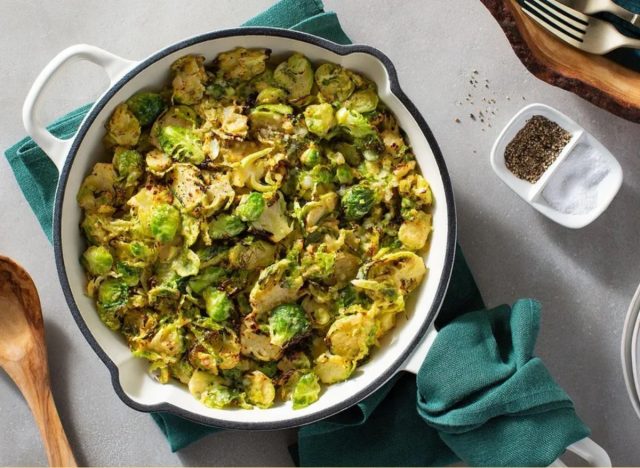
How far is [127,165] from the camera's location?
257 cm

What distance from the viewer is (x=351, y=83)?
2.64 m

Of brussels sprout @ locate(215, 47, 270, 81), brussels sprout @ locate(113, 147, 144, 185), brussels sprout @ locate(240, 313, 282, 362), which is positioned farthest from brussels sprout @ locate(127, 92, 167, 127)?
brussels sprout @ locate(240, 313, 282, 362)

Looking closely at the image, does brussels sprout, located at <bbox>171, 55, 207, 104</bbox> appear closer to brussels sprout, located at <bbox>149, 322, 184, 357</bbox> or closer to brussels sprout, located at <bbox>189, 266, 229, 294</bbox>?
brussels sprout, located at <bbox>189, 266, 229, 294</bbox>

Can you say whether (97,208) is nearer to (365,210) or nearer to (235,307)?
(235,307)

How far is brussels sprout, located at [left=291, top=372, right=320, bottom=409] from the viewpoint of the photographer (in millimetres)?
2627

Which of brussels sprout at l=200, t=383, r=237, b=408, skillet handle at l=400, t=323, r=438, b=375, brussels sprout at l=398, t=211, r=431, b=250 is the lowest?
skillet handle at l=400, t=323, r=438, b=375

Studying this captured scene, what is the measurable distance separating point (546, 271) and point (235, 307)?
1.31 meters

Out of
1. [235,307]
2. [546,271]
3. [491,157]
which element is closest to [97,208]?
[235,307]

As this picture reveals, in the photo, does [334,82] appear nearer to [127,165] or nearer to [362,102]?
[362,102]

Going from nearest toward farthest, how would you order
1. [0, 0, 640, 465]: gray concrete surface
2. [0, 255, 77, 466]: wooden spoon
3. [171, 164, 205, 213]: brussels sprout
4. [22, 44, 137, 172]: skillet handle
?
[22, 44, 137, 172]: skillet handle → [171, 164, 205, 213]: brussels sprout → [0, 255, 77, 466]: wooden spoon → [0, 0, 640, 465]: gray concrete surface

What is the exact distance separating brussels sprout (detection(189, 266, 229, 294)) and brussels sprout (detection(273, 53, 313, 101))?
65 centimetres

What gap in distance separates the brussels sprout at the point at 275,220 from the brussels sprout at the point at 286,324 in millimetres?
241

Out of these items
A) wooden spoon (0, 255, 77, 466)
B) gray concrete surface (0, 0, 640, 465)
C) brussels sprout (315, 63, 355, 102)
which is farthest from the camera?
gray concrete surface (0, 0, 640, 465)

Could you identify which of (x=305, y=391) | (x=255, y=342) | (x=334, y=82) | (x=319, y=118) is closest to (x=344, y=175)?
(x=319, y=118)
